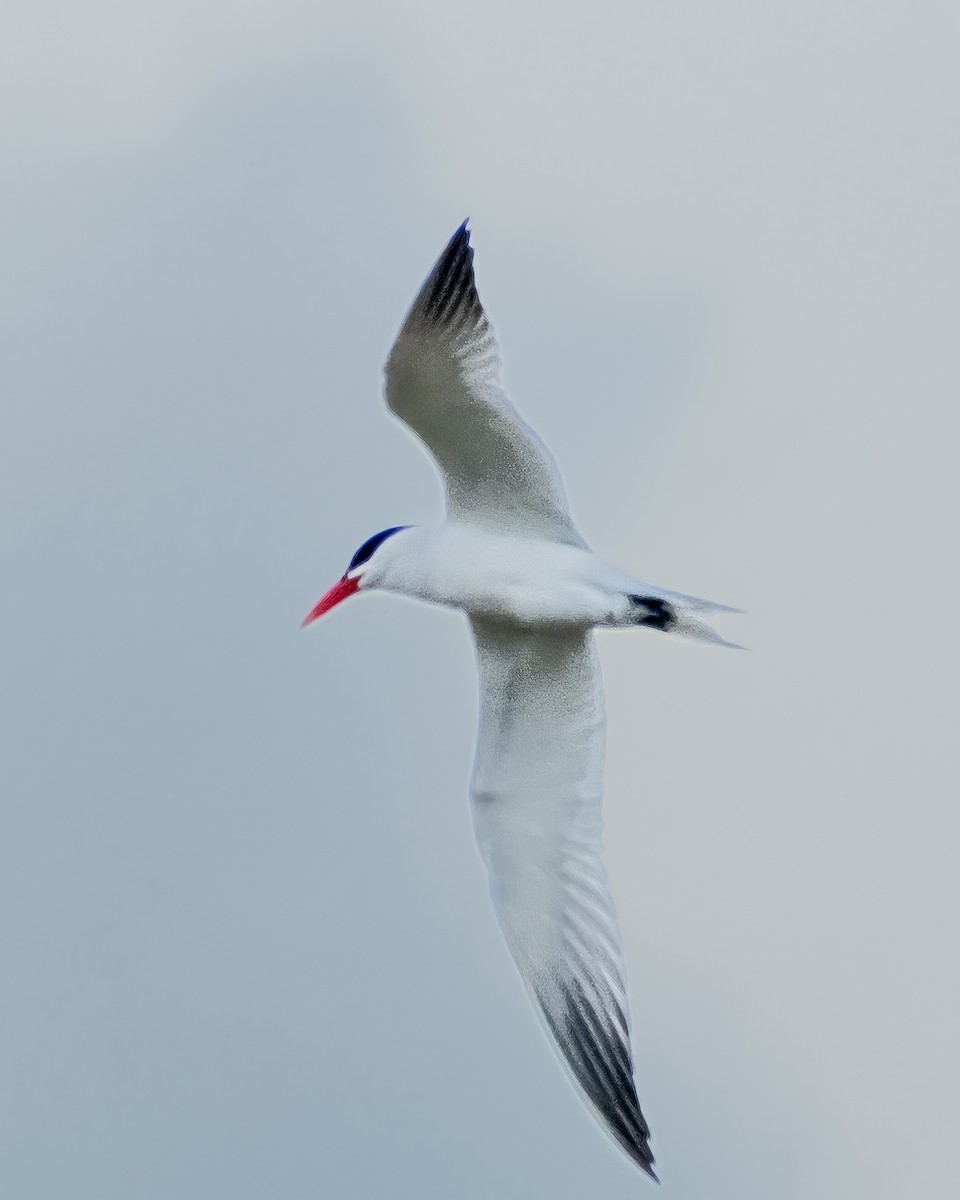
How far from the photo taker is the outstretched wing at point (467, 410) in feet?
31.6

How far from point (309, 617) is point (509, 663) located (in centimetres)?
101

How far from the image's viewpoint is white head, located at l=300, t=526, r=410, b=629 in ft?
33.8

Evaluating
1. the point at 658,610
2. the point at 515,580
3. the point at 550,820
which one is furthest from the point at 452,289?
the point at 550,820

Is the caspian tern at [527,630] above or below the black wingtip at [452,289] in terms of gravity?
below

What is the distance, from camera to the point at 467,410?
32.1 ft

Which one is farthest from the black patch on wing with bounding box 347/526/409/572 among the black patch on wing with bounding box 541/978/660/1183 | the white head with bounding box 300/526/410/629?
the black patch on wing with bounding box 541/978/660/1183

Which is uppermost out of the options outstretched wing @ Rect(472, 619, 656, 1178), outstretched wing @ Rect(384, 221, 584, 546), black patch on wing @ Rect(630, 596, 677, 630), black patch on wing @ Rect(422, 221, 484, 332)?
black patch on wing @ Rect(422, 221, 484, 332)

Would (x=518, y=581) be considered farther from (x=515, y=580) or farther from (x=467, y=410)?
(x=467, y=410)

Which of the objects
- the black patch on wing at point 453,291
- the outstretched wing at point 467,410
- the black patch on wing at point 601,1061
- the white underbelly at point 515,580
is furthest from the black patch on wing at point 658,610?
the black patch on wing at point 601,1061

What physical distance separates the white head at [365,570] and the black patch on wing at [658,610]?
4.00 feet

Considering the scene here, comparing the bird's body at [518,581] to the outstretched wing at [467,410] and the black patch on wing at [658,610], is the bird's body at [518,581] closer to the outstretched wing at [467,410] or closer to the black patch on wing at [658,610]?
the black patch on wing at [658,610]

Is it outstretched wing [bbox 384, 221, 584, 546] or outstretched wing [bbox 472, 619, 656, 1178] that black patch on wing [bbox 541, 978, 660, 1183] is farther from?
outstretched wing [bbox 384, 221, 584, 546]

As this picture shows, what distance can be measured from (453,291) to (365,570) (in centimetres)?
149

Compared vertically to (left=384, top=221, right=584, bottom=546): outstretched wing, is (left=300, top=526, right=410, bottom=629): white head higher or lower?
lower
